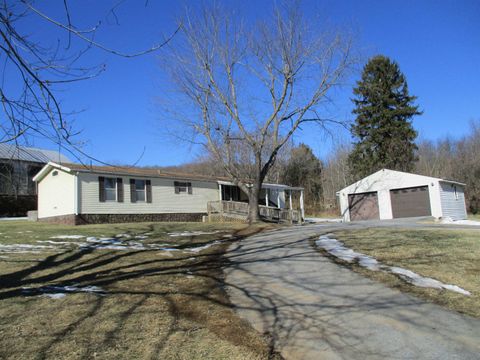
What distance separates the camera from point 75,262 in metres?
8.56

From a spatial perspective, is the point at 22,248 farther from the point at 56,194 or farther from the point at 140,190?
the point at 140,190

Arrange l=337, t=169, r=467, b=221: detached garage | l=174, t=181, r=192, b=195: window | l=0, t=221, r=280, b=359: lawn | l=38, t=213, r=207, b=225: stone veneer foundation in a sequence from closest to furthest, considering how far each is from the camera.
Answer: l=0, t=221, r=280, b=359: lawn
l=38, t=213, r=207, b=225: stone veneer foundation
l=174, t=181, r=192, b=195: window
l=337, t=169, r=467, b=221: detached garage

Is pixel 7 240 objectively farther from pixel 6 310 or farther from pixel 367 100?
pixel 367 100

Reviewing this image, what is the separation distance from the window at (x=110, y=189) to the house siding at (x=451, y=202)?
20.7 meters

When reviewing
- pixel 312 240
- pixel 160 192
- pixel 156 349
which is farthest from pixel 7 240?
pixel 160 192

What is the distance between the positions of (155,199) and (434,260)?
18.5 metres

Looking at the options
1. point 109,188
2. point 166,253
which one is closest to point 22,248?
point 166,253

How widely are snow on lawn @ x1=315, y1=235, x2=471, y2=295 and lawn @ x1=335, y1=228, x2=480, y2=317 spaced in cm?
15

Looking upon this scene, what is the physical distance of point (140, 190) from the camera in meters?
23.5

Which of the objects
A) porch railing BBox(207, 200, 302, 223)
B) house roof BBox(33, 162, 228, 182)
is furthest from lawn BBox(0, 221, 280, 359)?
porch railing BBox(207, 200, 302, 223)

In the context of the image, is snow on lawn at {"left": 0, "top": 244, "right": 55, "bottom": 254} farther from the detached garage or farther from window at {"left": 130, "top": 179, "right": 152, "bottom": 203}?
the detached garage

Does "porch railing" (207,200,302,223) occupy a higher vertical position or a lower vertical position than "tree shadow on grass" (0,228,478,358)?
higher

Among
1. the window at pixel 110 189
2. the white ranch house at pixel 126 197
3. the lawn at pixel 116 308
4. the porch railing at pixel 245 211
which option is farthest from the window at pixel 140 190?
the lawn at pixel 116 308

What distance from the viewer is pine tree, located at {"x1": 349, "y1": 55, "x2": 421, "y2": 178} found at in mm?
39531
